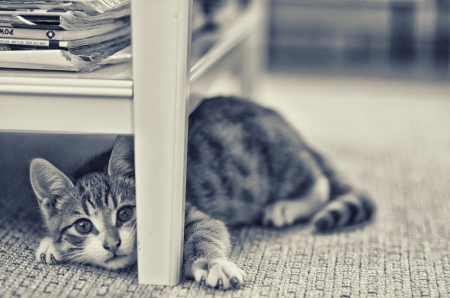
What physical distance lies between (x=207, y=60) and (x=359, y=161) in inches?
33.0

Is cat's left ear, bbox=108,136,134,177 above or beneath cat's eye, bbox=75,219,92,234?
above

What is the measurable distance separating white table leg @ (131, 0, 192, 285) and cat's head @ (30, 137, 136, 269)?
63 millimetres

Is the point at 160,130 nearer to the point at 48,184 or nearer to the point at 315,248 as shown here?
the point at 48,184

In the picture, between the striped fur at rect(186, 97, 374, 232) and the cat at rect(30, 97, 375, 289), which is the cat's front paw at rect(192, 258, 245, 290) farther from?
the striped fur at rect(186, 97, 374, 232)

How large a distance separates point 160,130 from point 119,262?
0.96 ft

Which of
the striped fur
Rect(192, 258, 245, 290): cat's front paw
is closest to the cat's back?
the striped fur

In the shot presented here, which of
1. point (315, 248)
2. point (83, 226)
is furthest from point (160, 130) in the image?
point (315, 248)

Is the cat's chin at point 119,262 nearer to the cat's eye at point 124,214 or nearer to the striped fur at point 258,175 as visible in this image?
the cat's eye at point 124,214

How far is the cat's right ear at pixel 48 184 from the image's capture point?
44.7 inches

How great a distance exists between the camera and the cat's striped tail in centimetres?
142

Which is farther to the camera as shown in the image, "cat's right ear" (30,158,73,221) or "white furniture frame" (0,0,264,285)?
"cat's right ear" (30,158,73,221)

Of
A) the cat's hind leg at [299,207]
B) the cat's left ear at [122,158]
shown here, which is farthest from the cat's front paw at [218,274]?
the cat's hind leg at [299,207]

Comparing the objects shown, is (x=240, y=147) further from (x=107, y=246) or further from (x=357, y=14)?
(x=357, y=14)

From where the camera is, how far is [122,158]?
1157mm
